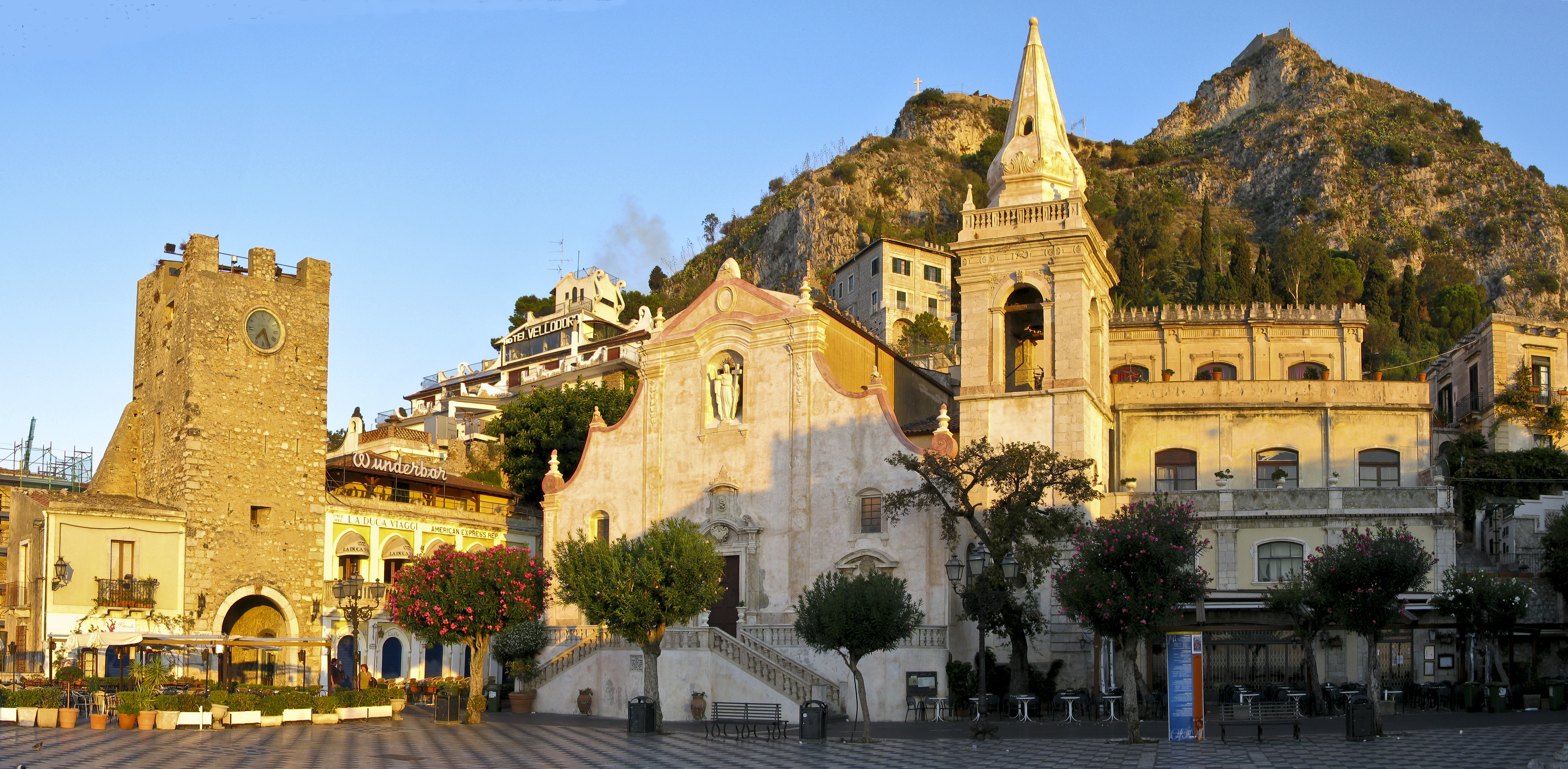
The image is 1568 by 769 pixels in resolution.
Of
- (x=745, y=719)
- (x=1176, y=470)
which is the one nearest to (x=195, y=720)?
(x=745, y=719)

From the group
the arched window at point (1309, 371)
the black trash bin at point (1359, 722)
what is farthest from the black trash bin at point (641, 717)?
the arched window at point (1309, 371)

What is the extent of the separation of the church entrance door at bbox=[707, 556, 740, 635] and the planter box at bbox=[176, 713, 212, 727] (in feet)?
49.0

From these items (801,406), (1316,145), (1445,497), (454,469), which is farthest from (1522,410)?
(1316,145)

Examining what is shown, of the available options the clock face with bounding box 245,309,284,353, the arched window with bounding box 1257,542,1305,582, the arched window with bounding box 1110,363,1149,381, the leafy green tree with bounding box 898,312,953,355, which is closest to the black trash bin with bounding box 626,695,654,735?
the arched window with bounding box 1257,542,1305,582

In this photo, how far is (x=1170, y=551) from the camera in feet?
94.0

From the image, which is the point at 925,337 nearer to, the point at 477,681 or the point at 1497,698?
the point at 1497,698

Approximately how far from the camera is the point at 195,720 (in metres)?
30.2

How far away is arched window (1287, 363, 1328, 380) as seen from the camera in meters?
50.6

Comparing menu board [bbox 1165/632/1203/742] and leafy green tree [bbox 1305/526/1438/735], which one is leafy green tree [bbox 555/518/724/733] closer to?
menu board [bbox 1165/632/1203/742]

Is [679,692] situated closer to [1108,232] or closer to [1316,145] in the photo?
[1108,232]

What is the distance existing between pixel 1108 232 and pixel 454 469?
6724 cm

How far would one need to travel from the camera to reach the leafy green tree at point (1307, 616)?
1294 inches

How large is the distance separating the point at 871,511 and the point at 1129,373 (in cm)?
1777

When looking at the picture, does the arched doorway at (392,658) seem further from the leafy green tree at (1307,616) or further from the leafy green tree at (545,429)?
the leafy green tree at (1307,616)
